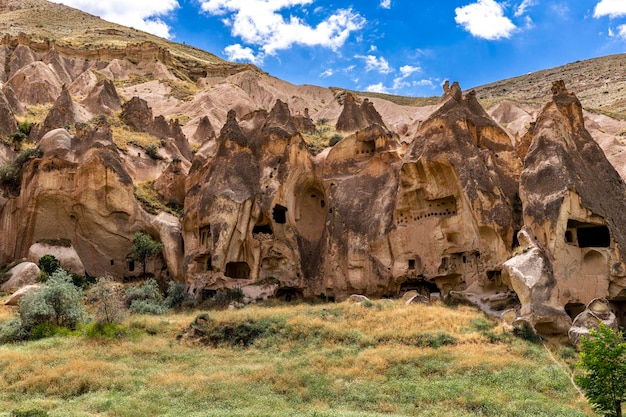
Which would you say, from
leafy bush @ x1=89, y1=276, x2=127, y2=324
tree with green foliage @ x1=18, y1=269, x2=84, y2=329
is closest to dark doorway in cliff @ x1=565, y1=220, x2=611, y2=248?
leafy bush @ x1=89, y1=276, x2=127, y2=324

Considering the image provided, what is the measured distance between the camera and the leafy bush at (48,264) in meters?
33.4

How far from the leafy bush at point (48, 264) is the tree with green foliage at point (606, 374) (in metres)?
29.6

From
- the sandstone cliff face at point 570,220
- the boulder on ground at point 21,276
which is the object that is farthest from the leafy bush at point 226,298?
the sandstone cliff face at point 570,220

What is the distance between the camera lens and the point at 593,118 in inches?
2499

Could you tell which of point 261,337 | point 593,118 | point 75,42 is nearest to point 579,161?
point 261,337

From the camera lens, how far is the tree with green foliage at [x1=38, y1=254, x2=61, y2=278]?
110ft

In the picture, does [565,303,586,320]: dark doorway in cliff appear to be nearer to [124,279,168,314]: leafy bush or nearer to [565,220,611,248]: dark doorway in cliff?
[565,220,611,248]: dark doorway in cliff

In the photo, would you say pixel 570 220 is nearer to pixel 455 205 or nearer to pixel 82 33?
pixel 455 205

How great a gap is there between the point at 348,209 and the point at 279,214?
186 inches

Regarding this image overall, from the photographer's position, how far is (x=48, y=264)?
1324 inches

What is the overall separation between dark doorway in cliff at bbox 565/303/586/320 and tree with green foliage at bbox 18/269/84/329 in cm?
2048

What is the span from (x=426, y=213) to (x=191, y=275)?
13876mm

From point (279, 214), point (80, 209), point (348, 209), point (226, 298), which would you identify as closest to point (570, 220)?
point (348, 209)

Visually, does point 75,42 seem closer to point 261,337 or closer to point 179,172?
point 179,172
